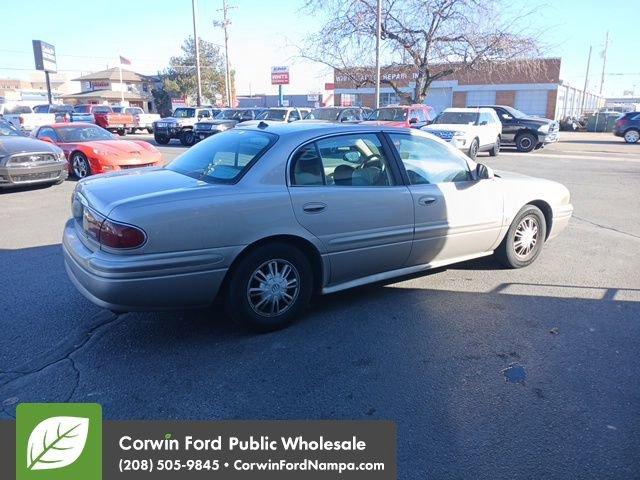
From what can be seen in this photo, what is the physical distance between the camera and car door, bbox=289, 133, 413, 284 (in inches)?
151

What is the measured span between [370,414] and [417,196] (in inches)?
83.4

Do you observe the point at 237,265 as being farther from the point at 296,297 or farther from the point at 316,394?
the point at 316,394

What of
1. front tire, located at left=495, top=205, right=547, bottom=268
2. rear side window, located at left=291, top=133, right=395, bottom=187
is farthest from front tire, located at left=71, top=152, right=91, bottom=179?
front tire, located at left=495, top=205, right=547, bottom=268

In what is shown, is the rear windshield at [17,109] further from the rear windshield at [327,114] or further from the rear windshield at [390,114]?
the rear windshield at [390,114]

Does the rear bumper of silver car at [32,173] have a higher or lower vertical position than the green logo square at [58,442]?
higher

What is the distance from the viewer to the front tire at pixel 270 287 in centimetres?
361

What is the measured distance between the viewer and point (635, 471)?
242 cm

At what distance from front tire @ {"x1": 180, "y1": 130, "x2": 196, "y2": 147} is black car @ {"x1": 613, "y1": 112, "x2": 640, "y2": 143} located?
2290 cm

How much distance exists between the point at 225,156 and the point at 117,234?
48.9 inches

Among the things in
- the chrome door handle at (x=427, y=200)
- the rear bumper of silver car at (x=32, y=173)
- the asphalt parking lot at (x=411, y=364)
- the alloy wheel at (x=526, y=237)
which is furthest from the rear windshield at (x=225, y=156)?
the rear bumper of silver car at (x=32, y=173)

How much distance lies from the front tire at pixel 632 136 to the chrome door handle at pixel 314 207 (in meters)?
29.2

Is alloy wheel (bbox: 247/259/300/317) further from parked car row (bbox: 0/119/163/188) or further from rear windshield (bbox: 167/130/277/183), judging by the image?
parked car row (bbox: 0/119/163/188)

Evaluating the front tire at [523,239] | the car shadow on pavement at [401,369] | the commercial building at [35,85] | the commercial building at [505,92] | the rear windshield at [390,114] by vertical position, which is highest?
the commercial building at [35,85]

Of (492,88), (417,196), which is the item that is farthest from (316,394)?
(492,88)
